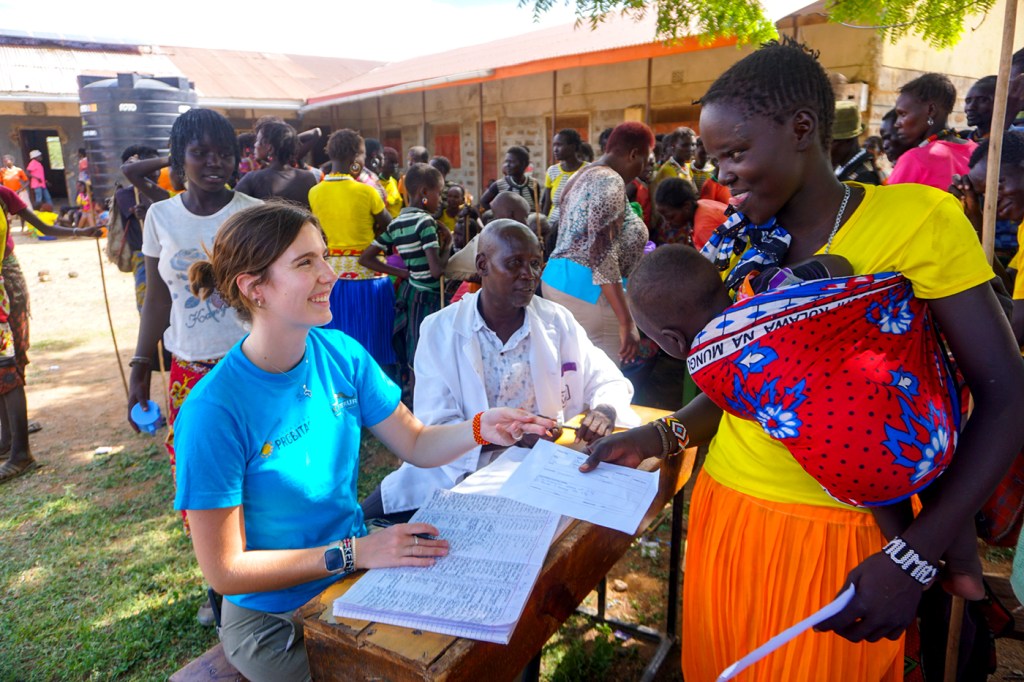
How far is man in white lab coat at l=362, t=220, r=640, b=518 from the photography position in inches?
100.0

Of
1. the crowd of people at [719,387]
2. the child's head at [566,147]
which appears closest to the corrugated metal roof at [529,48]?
→ the child's head at [566,147]

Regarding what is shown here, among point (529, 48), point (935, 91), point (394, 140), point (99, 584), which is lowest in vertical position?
point (99, 584)

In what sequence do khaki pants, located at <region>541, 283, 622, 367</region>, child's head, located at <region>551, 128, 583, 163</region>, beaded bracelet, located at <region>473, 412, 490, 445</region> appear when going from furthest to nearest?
child's head, located at <region>551, 128, 583, 163</region> < khaki pants, located at <region>541, 283, 622, 367</region> < beaded bracelet, located at <region>473, 412, 490, 445</region>

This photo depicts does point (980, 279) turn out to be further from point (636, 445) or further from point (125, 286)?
point (125, 286)

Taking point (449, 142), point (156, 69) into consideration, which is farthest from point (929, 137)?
point (156, 69)

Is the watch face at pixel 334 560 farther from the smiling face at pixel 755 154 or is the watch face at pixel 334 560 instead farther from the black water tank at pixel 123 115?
the black water tank at pixel 123 115

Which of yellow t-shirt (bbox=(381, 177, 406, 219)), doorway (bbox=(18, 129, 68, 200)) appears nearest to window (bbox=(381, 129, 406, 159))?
doorway (bbox=(18, 129, 68, 200))

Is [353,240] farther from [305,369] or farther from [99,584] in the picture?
[305,369]

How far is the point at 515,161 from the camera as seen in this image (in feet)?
21.2

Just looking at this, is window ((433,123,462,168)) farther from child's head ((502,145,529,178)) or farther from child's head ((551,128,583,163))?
child's head ((551,128,583,163))

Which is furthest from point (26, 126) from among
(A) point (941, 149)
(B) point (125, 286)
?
(A) point (941, 149)

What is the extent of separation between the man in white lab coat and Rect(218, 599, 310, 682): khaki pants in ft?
2.42

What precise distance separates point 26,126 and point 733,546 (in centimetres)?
2105

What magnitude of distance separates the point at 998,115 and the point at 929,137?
2.65m
